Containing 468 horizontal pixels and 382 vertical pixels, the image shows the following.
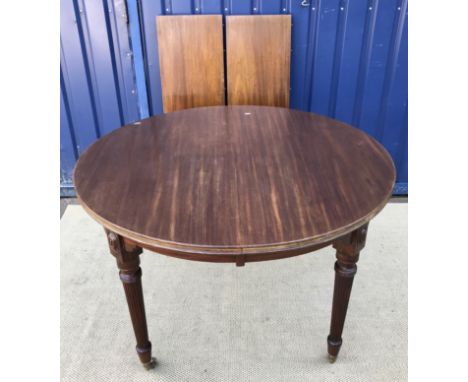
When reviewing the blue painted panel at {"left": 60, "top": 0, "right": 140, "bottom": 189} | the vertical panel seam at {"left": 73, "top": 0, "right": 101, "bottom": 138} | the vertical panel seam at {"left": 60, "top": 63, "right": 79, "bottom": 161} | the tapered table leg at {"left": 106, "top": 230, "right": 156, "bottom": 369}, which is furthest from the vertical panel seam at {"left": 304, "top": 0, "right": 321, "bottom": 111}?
the tapered table leg at {"left": 106, "top": 230, "right": 156, "bottom": 369}

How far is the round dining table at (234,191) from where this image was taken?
1187 millimetres

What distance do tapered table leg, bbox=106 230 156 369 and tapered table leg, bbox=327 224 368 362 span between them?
2.26 feet

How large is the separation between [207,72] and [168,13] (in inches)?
16.6

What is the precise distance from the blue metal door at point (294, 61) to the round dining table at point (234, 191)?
73 centimetres

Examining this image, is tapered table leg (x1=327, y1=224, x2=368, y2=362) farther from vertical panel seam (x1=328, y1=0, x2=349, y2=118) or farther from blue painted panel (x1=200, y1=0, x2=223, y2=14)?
blue painted panel (x1=200, y1=0, x2=223, y2=14)

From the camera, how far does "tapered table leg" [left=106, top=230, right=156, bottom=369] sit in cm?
137

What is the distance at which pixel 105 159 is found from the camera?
161cm

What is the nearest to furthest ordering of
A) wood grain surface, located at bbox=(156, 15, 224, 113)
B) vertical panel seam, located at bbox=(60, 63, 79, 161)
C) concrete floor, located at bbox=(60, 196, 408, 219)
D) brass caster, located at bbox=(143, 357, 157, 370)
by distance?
brass caster, located at bbox=(143, 357, 157, 370) < wood grain surface, located at bbox=(156, 15, 224, 113) < vertical panel seam, located at bbox=(60, 63, 79, 161) < concrete floor, located at bbox=(60, 196, 408, 219)

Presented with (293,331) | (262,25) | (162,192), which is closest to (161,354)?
(293,331)

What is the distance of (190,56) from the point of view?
2.29 meters

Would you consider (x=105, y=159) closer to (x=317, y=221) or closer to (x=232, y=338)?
(x=317, y=221)

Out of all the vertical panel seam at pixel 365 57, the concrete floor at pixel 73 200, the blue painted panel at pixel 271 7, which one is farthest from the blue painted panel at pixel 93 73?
the vertical panel seam at pixel 365 57

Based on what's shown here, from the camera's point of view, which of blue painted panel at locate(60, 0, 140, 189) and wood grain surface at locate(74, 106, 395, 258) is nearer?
wood grain surface at locate(74, 106, 395, 258)

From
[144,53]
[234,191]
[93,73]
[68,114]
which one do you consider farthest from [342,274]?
[68,114]
